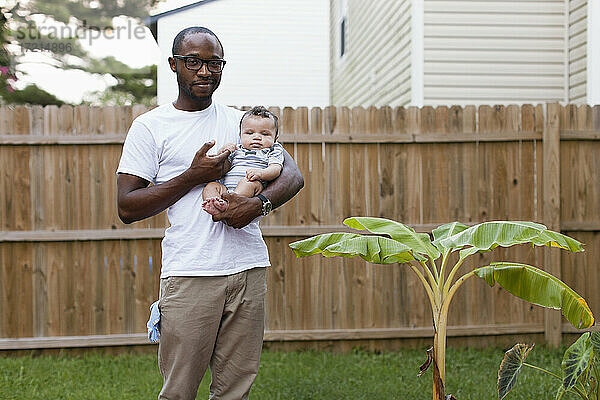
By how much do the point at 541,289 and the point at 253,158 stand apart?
1505mm

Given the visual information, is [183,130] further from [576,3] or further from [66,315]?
[576,3]

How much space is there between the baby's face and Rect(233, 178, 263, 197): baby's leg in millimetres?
143

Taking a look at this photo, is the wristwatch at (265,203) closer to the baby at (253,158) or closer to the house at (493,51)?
the baby at (253,158)

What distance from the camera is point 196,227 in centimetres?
252


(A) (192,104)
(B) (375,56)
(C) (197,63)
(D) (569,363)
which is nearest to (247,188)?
(A) (192,104)

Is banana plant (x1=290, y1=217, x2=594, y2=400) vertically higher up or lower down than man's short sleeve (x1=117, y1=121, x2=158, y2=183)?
lower down

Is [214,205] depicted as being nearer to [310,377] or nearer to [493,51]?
[310,377]

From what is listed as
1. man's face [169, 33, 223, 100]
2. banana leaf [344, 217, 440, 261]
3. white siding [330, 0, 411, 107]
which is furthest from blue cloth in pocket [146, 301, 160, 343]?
white siding [330, 0, 411, 107]

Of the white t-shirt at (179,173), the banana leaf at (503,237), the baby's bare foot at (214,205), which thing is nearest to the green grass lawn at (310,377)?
the banana leaf at (503,237)

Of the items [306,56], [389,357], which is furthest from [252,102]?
[389,357]

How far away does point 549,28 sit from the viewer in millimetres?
7602

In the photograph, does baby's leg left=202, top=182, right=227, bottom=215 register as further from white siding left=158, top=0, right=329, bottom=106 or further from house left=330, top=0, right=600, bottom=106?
white siding left=158, top=0, right=329, bottom=106

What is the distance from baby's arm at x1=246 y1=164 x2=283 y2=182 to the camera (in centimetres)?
254

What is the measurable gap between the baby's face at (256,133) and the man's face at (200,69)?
0.21 m
